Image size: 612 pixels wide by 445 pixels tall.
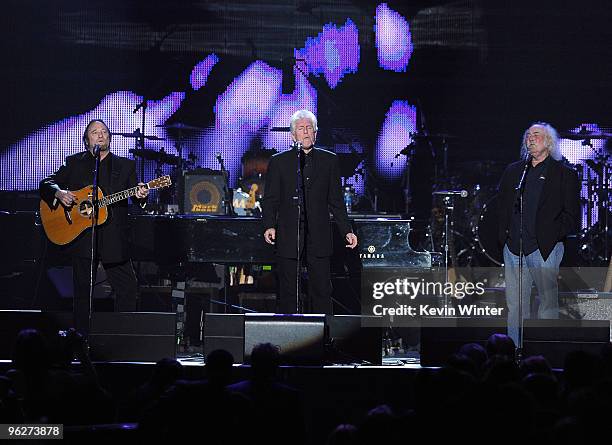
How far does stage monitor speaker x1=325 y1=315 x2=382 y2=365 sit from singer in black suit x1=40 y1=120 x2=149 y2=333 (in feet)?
6.39

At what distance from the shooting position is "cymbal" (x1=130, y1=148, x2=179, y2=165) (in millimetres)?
11508

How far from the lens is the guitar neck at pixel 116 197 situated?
8062mm

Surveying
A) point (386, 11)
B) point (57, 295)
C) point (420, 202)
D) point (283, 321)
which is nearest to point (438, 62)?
point (386, 11)

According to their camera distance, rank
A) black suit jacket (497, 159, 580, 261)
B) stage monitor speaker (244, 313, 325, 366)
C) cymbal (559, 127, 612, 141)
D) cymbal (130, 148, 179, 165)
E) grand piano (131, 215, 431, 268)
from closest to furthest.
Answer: stage monitor speaker (244, 313, 325, 366) → black suit jacket (497, 159, 580, 261) → grand piano (131, 215, 431, 268) → cymbal (130, 148, 179, 165) → cymbal (559, 127, 612, 141)

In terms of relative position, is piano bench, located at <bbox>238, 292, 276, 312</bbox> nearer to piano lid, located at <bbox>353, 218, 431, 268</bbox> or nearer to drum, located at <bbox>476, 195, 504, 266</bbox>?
piano lid, located at <bbox>353, 218, 431, 268</bbox>

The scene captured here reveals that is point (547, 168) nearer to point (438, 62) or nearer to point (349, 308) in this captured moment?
point (349, 308)

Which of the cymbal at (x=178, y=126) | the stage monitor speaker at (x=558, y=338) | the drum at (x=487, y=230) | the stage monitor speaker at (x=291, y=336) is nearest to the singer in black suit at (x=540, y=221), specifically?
the stage monitor speaker at (x=558, y=338)

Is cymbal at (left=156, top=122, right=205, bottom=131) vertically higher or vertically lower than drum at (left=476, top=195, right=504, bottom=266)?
higher

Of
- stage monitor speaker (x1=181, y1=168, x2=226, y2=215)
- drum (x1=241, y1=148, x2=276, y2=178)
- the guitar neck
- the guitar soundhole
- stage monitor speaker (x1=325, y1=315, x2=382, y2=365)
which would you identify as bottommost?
stage monitor speaker (x1=325, y1=315, x2=382, y2=365)

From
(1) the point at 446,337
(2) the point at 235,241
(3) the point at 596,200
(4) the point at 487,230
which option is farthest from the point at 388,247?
(3) the point at 596,200

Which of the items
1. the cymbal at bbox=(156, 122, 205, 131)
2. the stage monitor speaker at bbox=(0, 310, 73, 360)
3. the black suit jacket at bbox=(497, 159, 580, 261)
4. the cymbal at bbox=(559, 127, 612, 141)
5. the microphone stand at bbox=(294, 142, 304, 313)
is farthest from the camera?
the cymbal at bbox=(559, 127, 612, 141)

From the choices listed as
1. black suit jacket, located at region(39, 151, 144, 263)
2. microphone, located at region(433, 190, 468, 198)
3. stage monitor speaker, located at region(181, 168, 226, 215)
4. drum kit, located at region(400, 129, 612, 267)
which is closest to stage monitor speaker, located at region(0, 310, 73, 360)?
black suit jacket, located at region(39, 151, 144, 263)

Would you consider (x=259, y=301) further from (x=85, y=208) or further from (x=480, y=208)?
(x=480, y=208)

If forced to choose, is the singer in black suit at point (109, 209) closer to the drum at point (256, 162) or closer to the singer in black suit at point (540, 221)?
the singer in black suit at point (540, 221)
